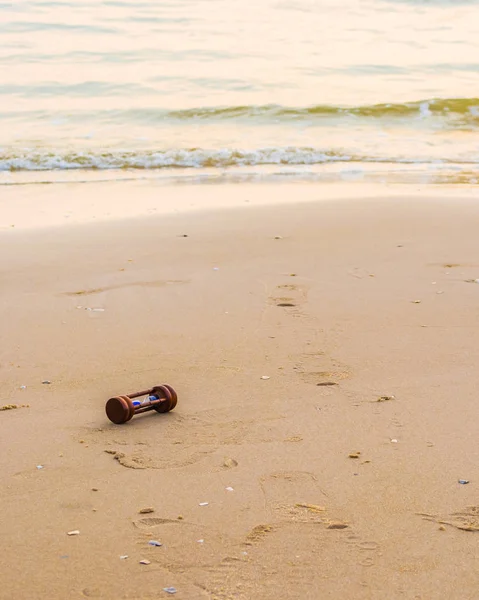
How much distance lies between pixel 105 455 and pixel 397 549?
3.82ft

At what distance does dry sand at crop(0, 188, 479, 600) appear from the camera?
2381mm

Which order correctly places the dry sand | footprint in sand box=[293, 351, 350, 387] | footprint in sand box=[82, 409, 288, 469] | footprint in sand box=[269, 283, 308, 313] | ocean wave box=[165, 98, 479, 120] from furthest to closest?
ocean wave box=[165, 98, 479, 120] → footprint in sand box=[269, 283, 308, 313] → footprint in sand box=[293, 351, 350, 387] → footprint in sand box=[82, 409, 288, 469] → the dry sand

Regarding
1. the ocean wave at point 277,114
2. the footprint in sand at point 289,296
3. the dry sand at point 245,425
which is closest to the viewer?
the dry sand at point 245,425

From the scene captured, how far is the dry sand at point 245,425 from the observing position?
2.38m

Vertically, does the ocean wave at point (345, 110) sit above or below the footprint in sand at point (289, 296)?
above

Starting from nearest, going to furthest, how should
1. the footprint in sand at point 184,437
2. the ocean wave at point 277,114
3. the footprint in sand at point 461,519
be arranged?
1. the footprint in sand at point 461,519
2. the footprint in sand at point 184,437
3. the ocean wave at point 277,114

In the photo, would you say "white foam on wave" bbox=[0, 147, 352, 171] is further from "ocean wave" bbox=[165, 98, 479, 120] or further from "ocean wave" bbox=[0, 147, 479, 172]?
"ocean wave" bbox=[165, 98, 479, 120]

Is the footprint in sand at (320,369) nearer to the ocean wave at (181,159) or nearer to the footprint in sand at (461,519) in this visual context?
the footprint in sand at (461,519)

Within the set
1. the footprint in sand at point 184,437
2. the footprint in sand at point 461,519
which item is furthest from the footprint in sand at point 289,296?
the footprint in sand at point 461,519

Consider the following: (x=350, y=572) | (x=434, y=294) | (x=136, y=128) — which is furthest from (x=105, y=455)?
(x=136, y=128)

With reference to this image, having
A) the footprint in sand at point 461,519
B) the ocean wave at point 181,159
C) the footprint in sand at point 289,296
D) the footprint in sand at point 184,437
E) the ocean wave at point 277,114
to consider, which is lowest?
the ocean wave at point 181,159

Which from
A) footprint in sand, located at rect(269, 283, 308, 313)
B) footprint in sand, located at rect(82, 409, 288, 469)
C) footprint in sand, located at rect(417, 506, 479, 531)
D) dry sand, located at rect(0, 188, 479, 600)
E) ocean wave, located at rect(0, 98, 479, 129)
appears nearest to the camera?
dry sand, located at rect(0, 188, 479, 600)

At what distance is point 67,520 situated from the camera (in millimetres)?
2617

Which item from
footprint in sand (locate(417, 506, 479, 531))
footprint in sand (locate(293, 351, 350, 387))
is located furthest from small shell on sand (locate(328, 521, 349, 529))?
footprint in sand (locate(293, 351, 350, 387))
